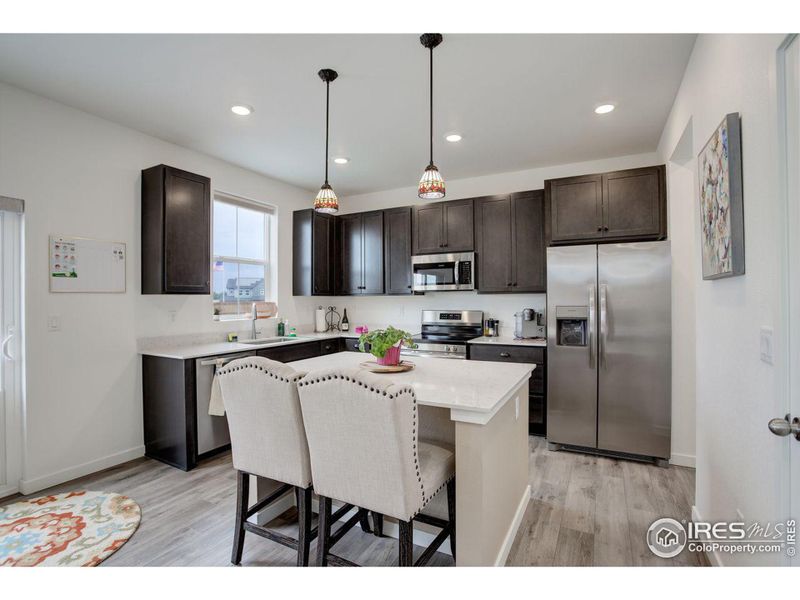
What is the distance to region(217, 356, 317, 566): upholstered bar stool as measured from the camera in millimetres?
1714

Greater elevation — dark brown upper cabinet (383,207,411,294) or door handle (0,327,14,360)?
dark brown upper cabinet (383,207,411,294)

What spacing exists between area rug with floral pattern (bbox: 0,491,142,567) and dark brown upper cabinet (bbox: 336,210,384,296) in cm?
312

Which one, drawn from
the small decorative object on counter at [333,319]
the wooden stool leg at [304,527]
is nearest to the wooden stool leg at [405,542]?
the wooden stool leg at [304,527]

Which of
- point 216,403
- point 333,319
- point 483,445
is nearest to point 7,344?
point 216,403

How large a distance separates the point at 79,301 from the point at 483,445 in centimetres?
312

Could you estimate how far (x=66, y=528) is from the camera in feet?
7.42

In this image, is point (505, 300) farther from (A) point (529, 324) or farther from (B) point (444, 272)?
(B) point (444, 272)

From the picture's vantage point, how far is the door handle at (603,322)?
10.9 feet
